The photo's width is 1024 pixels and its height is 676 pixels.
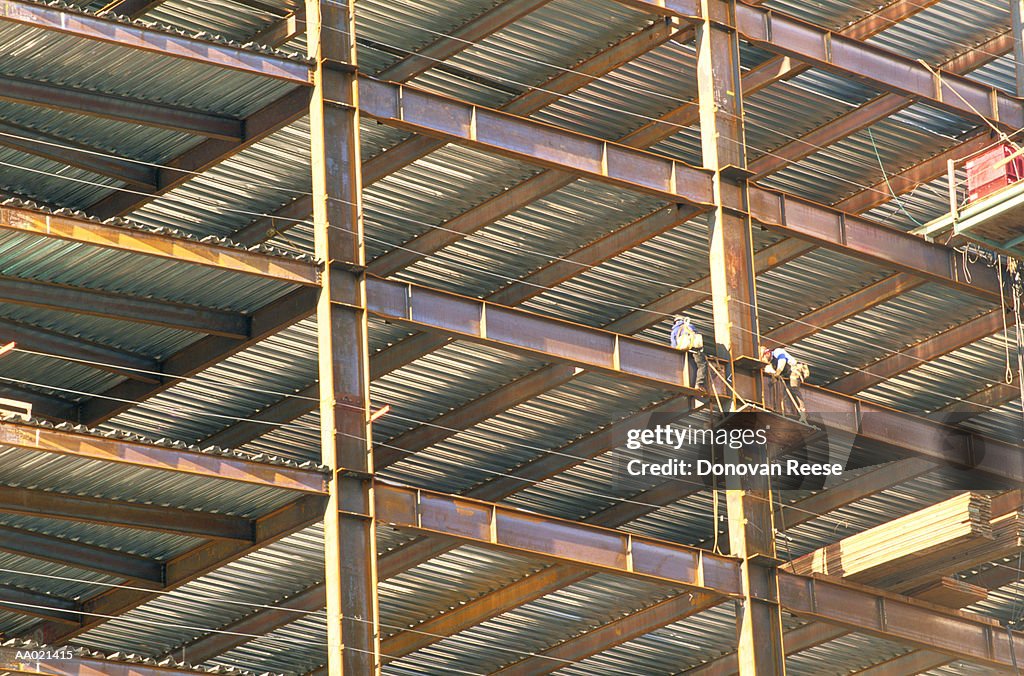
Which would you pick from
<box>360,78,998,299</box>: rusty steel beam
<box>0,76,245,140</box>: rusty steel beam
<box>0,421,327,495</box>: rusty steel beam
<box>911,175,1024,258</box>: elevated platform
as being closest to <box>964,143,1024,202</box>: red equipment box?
<box>911,175,1024,258</box>: elevated platform

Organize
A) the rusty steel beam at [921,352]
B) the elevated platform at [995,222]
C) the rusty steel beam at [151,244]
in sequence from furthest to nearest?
the rusty steel beam at [921,352], the elevated platform at [995,222], the rusty steel beam at [151,244]

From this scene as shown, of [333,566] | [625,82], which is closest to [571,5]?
[625,82]

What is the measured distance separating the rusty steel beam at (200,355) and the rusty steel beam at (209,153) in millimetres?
3026

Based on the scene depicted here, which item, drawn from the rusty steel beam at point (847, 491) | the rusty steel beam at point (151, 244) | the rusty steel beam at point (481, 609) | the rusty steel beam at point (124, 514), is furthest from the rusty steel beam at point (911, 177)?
the rusty steel beam at point (124, 514)

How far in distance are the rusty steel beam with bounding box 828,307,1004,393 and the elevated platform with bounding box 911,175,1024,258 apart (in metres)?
6.55

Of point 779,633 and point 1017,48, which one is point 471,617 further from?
point 1017,48

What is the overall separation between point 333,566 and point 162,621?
829 centimetres

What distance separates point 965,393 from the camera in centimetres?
4844

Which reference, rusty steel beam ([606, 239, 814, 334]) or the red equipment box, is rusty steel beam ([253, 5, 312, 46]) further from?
the red equipment box

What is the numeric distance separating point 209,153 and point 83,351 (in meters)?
4.42

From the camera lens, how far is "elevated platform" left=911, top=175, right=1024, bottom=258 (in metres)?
38.5

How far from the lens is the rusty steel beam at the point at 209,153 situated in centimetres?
3922

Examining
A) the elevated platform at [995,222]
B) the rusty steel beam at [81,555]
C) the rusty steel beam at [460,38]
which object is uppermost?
the rusty steel beam at [460,38]
